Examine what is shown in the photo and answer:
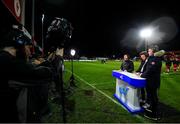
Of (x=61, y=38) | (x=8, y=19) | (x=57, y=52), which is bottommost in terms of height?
(x=57, y=52)

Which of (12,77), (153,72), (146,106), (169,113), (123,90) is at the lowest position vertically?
(169,113)

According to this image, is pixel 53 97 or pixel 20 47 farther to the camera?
pixel 53 97

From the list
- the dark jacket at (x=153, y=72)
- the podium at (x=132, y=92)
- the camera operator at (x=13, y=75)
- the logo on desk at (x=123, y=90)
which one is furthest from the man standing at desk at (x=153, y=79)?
the camera operator at (x=13, y=75)

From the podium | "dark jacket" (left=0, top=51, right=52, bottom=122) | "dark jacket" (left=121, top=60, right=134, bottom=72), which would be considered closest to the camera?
"dark jacket" (left=0, top=51, right=52, bottom=122)

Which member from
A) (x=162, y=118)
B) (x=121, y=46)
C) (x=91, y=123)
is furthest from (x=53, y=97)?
(x=121, y=46)

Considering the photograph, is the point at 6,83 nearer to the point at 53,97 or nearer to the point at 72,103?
the point at 72,103

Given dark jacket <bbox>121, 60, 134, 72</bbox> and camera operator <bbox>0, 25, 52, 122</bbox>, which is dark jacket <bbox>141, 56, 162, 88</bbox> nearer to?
camera operator <bbox>0, 25, 52, 122</bbox>

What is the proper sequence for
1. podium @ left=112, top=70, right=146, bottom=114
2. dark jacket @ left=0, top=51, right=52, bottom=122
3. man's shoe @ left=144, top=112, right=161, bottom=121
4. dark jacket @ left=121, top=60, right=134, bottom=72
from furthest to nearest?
dark jacket @ left=121, top=60, right=134, bottom=72 → podium @ left=112, top=70, right=146, bottom=114 → man's shoe @ left=144, top=112, right=161, bottom=121 → dark jacket @ left=0, top=51, right=52, bottom=122

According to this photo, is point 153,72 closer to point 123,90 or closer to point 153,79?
point 153,79

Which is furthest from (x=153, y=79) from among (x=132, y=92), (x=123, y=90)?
(x=123, y=90)

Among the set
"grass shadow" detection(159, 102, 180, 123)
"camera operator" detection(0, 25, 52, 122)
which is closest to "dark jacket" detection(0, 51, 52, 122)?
"camera operator" detection(0, 25, 52, 122)

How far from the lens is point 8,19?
6562 mm

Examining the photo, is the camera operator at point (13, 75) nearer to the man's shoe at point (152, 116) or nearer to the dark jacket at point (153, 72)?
the dark jacket at point (153, 72)

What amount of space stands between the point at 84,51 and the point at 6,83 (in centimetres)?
11734
